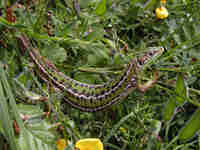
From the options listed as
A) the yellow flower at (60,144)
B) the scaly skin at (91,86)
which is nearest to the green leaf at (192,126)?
the scaly skin at (91,86)

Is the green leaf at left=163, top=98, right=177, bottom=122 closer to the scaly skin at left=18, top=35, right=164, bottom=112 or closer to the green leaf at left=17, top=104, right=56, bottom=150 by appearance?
the scaly skin at left=18, top=35, right=164, bottom=112

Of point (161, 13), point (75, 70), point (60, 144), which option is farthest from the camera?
point (161, 13)

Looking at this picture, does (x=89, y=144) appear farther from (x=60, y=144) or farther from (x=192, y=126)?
(x=192, y=126)

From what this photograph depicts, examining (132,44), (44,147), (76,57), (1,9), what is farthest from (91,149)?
(132,44)

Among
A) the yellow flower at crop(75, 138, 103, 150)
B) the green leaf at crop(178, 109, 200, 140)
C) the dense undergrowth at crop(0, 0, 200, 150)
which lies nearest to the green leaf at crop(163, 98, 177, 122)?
the dense undergrowth at crop(0, 0, 200, 150)

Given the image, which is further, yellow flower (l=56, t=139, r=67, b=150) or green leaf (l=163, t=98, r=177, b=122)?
green leaf (l=163, t=98, r=177, b=122)

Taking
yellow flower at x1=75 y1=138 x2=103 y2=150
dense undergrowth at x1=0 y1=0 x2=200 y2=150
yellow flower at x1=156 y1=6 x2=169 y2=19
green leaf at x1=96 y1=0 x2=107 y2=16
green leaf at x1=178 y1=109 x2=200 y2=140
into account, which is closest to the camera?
yellow flower at x1=75 y1=138 x2=103 y2=150

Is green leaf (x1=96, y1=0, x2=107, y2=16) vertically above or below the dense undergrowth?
above

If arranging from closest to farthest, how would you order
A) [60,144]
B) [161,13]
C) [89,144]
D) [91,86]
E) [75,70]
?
[89,144], [60,144], [91,86], [75,70], [161,13]

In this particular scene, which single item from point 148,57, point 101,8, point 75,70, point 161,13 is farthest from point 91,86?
point 161,13
